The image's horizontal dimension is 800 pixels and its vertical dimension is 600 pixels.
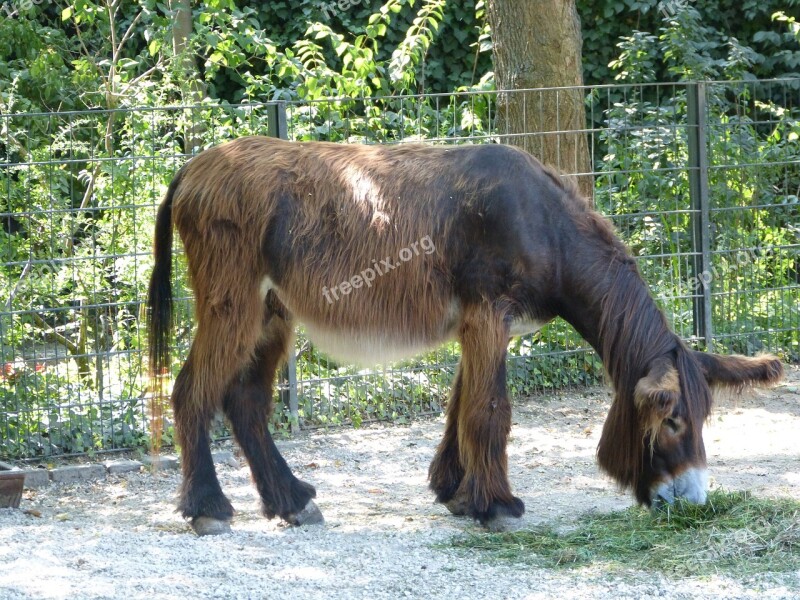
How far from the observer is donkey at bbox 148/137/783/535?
4.59 m

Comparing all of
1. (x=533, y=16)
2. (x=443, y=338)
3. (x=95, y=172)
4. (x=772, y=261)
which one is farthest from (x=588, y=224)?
(x=772, y=261)

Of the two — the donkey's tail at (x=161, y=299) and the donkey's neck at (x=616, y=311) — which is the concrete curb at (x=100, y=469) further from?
the donkey's neck at (x=616, y=311)

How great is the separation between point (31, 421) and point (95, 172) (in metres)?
1.63

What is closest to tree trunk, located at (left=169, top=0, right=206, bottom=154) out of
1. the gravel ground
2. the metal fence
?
the metal fence

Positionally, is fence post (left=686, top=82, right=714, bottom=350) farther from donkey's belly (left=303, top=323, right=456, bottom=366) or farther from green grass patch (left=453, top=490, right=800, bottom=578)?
donkey's belly (left=303, top=323, right=456, bottom=366)

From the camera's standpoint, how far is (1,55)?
8484 mm

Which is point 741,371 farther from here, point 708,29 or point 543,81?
point 708,29

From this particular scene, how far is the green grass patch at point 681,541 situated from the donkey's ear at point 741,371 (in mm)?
507

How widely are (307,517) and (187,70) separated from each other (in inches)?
153

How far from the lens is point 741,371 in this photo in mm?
4488

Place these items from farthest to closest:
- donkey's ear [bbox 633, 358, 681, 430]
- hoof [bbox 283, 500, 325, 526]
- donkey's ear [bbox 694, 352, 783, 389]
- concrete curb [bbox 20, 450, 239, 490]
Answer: concrete curb [bbox 20, 450, 239, 490], hoof [bbox 283, 500, 325, 526], donkey's ear [bbox 694, 352, 783, 389], donkey's ear [bbox 633, 358, 681, 430]

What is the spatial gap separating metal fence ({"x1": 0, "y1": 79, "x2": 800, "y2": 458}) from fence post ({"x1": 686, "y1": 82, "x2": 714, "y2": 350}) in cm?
1

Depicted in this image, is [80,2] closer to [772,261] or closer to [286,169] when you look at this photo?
[286,169]

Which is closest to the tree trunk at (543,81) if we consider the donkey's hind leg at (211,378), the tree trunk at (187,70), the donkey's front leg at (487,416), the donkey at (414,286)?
the tree trunk at (187,70)
